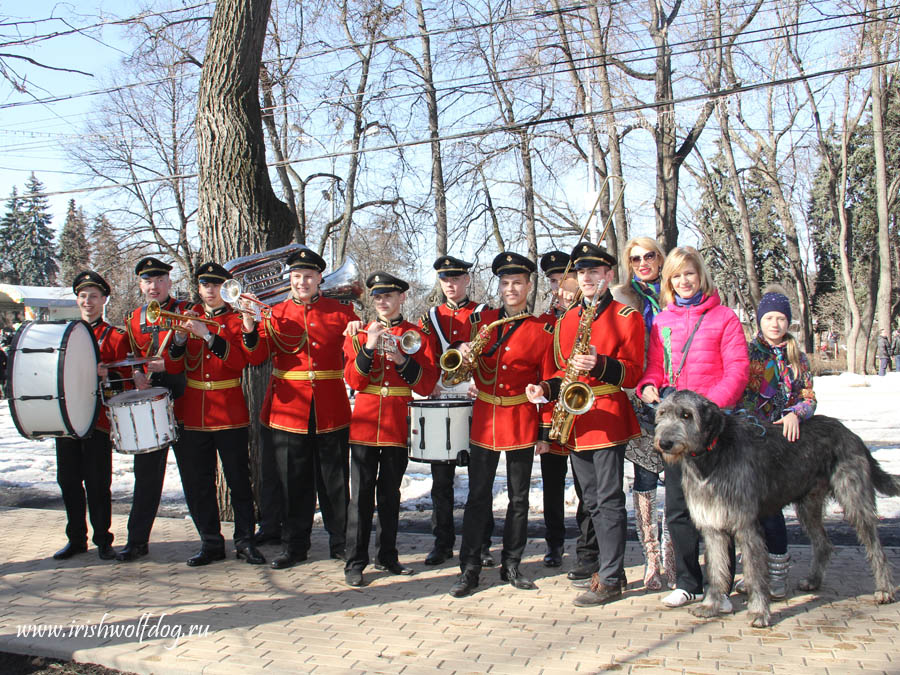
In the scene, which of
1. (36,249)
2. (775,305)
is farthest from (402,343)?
(36,249)

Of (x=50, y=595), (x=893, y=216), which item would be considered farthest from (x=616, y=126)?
(x=893, y=216)

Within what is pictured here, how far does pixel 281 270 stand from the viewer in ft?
23.2

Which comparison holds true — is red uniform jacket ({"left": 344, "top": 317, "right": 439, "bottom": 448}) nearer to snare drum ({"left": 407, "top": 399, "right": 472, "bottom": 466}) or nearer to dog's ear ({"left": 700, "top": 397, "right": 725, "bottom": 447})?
snare drum ({"left": 407, "top": 399, "right": 472, "bottom": 466})

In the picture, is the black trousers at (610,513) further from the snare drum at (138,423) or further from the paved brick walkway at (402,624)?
the snare drum at (138,423)

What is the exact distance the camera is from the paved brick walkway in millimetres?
3877

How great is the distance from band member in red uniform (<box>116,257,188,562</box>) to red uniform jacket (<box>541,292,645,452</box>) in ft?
10.5

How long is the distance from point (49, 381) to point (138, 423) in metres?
0.74

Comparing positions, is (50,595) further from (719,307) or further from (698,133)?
(698,133)

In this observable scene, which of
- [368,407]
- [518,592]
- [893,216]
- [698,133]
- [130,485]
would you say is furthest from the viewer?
[893,216]

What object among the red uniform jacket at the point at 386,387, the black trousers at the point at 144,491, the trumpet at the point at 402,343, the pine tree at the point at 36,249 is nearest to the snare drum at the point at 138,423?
the black trousers at the point at 144,491

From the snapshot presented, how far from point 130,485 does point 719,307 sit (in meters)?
8.19

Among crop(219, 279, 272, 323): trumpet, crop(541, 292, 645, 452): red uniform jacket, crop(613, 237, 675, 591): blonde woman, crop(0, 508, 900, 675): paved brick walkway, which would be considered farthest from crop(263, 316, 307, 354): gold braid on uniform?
crop(613, 237, 675, 591): blonde woman

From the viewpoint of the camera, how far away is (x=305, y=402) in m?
5.71

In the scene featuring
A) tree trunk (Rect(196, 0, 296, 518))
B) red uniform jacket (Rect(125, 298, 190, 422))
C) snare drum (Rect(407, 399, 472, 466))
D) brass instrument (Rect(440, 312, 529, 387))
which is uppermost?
tree trunk (Rect(196, 0, 296, 518))
